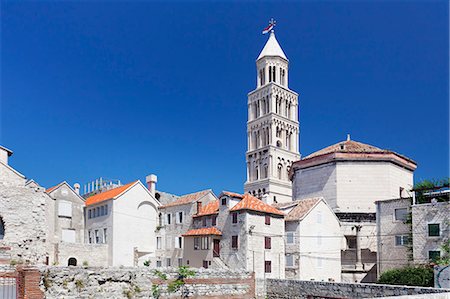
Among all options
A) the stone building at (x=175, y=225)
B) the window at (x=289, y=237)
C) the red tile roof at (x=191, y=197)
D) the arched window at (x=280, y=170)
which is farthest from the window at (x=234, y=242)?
the arched window at (x=280, y=170)

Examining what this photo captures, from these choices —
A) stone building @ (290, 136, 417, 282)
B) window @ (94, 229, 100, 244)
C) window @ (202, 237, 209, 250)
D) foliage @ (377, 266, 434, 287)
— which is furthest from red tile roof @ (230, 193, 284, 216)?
window @ (94, 229, 100, 244)

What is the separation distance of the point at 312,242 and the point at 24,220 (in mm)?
25050

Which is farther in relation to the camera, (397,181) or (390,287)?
(397,181)

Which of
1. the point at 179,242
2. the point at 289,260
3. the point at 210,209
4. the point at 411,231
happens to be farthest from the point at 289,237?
the point at 179,242

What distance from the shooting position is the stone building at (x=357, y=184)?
1796 inches

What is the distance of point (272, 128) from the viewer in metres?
84.5

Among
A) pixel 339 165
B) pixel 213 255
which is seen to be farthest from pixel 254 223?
pixel 339 165

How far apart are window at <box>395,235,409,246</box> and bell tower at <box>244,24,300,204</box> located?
42.6m

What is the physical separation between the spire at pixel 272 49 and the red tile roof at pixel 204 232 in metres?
52.9

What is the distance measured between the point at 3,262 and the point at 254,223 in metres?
20.7

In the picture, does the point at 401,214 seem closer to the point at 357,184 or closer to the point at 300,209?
the point at 300,209

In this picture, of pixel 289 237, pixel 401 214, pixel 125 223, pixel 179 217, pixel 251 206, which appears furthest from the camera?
pixel 179 217

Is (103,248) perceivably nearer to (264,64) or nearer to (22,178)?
(22,178)

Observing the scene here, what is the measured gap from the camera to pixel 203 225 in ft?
145
